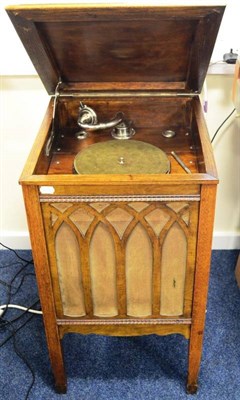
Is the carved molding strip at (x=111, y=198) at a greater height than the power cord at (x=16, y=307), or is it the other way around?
the carved molding strip at (x=111, y=198)

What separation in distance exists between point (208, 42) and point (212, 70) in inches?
15.3

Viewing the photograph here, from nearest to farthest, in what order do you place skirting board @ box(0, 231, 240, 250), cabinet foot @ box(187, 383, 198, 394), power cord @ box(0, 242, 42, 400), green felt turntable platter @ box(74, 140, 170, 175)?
green felt turntable platter @ box(74, 140, 170, 175) < cabinet foot @ box(187, 383, 198, 394) < power cord @ box(0, 242, 42, 400) < skirting board @ box(0, 231, 240, 250)

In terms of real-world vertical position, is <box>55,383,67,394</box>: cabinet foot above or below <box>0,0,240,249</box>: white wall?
below

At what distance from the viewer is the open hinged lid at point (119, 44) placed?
1.08 metres

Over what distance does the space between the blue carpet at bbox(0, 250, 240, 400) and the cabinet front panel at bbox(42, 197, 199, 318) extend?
33cm

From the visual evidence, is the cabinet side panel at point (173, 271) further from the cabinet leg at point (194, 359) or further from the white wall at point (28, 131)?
the white wall at point (28, 131)

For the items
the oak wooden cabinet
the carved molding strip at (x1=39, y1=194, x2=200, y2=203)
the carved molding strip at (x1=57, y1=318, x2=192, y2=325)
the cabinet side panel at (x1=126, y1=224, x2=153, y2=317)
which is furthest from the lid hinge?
A: the carved molding strip at (x1=57, y1=318, x2=192, y2=325)

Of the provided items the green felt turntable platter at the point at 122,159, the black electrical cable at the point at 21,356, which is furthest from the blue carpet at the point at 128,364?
the green felt turntable platter at the point at 122,159

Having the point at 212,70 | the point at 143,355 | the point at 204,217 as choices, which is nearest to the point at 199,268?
the point at 204,217

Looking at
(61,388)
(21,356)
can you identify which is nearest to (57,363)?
(61,388)

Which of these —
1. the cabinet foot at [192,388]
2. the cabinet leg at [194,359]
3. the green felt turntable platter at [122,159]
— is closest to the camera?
the green felt turntable platter at [122,159]

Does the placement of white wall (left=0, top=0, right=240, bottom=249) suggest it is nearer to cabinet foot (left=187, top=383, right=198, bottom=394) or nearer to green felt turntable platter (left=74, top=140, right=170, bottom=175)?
green felt turntable platter (left=74, top=140, right=170, bottom=175)

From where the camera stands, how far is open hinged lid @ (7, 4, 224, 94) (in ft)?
3.53

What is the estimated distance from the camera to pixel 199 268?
1164 mm
